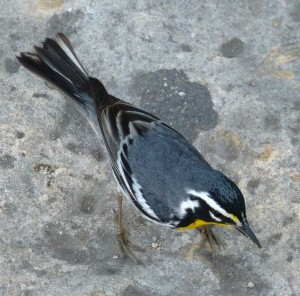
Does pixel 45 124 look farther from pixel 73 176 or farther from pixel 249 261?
pixel 249 261

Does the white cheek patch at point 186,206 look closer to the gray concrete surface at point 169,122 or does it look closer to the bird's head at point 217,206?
the bird's head at point 217,206

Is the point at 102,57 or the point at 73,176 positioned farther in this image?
the point at 102,57

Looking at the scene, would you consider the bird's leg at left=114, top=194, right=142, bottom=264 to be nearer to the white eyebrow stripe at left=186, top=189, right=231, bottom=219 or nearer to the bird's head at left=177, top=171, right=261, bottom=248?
the bird's head at left=177, top=171, right=261, bottom=248

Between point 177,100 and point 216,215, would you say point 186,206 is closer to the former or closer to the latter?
point 216,215

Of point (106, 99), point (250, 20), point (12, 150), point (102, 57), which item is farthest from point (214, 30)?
point (12, 150)

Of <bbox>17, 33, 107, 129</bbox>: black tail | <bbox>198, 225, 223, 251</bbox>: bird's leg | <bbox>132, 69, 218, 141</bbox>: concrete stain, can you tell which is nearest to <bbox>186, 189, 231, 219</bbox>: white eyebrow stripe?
<bbox>198, 225, 223, 251</bbox>: bird's leg

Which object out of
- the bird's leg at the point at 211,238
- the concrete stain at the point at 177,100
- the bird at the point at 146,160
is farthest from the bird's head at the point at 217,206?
the concrete stain at the point at 177,100

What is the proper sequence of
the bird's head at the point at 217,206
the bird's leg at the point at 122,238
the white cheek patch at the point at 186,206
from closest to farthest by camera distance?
the bird's head at the point at 217,206, the white cheek patch at the point at 186,206, the bird's leg at the point at 122,238
